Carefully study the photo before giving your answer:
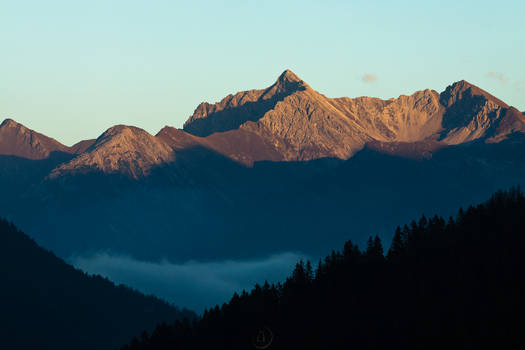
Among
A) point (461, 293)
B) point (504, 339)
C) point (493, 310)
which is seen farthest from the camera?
point (461, 293)

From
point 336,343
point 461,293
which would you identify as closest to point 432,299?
point 461,293

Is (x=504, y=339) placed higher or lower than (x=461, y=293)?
lower

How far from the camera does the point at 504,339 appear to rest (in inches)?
6609

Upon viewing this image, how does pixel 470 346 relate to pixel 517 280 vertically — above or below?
below

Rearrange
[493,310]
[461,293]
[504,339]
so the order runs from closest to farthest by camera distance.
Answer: [504,339] < [493,310] < [461,293]

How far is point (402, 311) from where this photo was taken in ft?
645

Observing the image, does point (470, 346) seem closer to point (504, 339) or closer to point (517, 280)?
point (504, 339)

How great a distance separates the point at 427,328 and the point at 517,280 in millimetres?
21535

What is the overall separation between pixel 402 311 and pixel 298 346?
20.4m

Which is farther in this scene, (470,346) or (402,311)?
(402,311)

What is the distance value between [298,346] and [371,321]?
14.4m

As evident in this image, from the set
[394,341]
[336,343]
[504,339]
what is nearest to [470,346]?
[504,339]

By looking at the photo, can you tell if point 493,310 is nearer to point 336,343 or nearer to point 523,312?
point 523,312

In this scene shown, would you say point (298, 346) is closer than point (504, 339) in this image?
No
